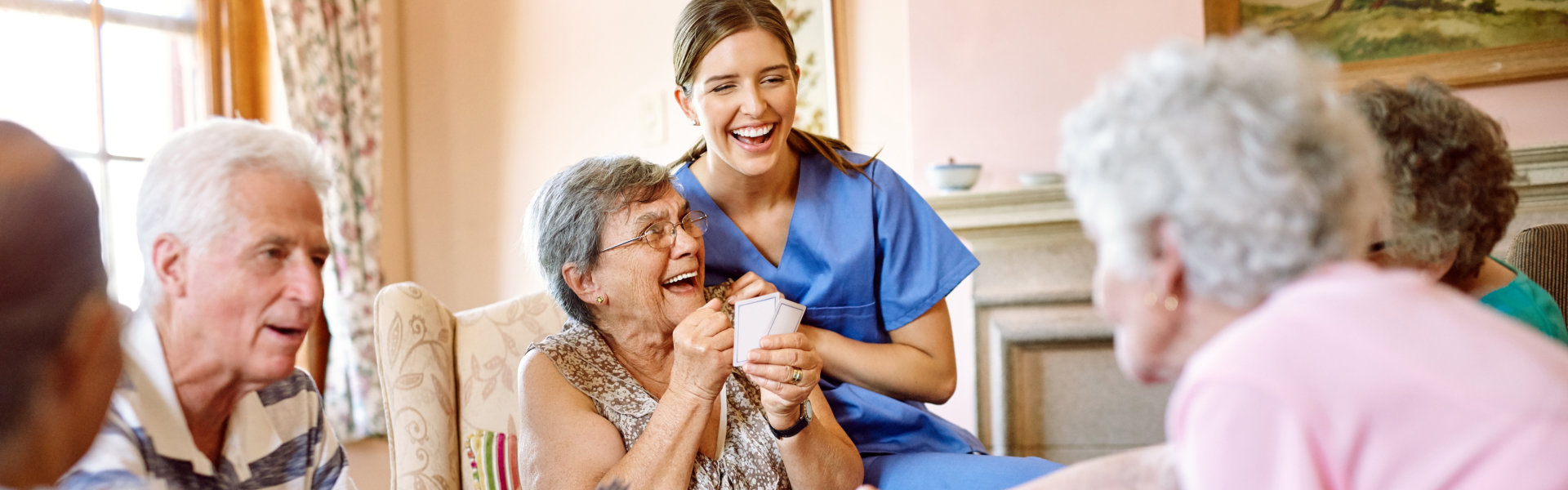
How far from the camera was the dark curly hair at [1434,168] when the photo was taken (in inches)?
47.0

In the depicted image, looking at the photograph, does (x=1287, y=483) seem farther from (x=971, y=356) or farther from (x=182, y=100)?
(x=182, y=100)

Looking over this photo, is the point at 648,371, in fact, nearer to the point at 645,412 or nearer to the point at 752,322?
the point at 645,412

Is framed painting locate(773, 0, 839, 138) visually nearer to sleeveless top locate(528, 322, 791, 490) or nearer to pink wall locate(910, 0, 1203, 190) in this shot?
pink wall locate(910, 0, 1203, 190)

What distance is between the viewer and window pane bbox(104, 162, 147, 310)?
9.59ft

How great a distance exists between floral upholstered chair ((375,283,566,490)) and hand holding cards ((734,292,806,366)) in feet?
1.98

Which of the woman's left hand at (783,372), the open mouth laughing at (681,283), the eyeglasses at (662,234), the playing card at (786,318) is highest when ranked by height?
the eyeglasses at (662,234)

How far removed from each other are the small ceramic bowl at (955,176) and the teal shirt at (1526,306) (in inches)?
71.1

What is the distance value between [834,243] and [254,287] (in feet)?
3.43

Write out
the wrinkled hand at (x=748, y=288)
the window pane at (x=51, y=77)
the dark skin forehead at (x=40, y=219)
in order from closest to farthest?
the dark skin forehead at (x=40, y=219) → the wrinkled hand at (x=748, y=288) → the window pane at (x=51, y=77)

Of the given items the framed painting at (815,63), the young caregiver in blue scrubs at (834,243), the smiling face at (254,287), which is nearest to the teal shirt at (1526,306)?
the young caregiver in blue scrubs at (834,243)

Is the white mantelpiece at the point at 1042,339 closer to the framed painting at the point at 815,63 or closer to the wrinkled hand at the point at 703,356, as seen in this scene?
the framed painting at the point at 815,63

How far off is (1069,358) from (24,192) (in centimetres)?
288

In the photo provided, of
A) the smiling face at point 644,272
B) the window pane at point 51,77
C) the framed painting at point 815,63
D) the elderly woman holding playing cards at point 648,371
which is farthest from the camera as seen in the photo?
the framed painting at point 815,63

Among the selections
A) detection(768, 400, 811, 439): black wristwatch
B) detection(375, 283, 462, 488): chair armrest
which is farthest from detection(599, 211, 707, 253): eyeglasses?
detection(375, 283, 462, 488): chair armrest
